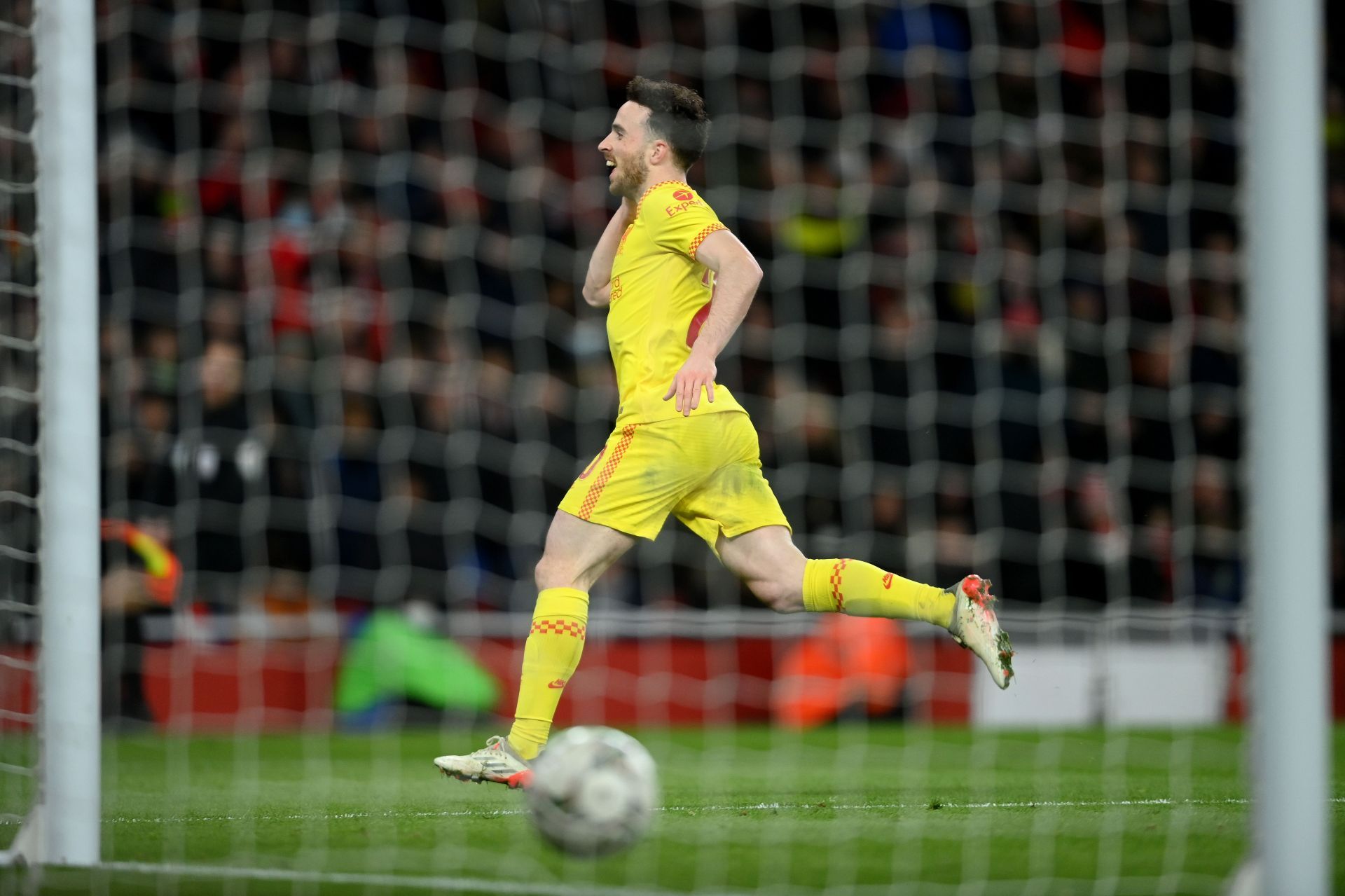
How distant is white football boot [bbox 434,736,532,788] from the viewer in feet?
13.6

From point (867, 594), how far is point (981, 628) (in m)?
0.29

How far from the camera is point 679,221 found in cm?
447

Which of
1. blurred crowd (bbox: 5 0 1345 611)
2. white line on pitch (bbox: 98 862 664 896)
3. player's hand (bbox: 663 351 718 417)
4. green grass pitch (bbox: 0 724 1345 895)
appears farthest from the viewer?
blurred crowd (bbox: 5 0 1345 611)

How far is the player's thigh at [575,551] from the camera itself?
4.41 meters

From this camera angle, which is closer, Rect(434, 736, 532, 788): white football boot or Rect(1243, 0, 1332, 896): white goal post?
Rect(1243, 0, 1332, 896): white goal post

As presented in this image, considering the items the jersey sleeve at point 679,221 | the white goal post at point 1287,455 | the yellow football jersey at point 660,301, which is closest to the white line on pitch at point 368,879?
the white goal post at point 1287,455

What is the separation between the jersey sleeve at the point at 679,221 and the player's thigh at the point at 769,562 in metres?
0.71

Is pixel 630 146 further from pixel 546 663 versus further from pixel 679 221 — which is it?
pixel 546 663

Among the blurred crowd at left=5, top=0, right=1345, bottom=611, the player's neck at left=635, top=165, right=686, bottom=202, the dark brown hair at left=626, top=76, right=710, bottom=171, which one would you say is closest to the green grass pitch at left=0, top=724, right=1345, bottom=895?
the player's neck at left=635, top=165, right=686, bottom=202

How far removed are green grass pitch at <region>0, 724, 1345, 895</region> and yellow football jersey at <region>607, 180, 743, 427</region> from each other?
3.39 ft

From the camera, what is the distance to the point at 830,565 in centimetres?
464

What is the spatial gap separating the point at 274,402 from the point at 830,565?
5.31m

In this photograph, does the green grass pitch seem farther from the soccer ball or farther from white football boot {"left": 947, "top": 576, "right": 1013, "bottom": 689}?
white football boot {"left": 947, "top": 576, "right": 1013, "bottom": 689}

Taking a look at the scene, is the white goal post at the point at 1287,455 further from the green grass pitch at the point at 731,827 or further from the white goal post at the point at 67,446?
the white goal post at the point at 67,446
